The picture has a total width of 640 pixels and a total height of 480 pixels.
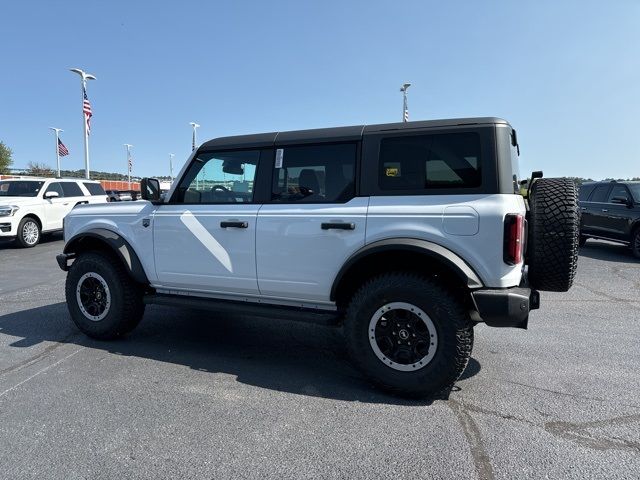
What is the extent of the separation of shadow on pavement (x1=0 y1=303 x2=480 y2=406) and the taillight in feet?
4.03

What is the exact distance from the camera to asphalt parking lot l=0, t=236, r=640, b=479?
7.80 feet

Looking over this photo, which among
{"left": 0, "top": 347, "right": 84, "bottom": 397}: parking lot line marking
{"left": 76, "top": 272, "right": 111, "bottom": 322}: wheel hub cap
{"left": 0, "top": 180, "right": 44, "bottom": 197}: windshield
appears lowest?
{"left": 0, "top": 347, "right": 84, "bottom": 397}: parking lot line marking

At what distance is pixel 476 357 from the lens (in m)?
3.96

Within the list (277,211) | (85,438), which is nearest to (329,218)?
(277,211)

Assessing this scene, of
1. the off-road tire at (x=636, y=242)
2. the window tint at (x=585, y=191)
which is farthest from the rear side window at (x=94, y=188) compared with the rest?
the off-road tire at (x=636, y=242)

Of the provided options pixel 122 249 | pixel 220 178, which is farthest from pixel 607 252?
pixel 122 249

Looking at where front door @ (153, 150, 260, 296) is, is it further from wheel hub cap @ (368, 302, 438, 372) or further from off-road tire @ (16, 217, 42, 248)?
off-road tire @ (16, 217, 42, 248)

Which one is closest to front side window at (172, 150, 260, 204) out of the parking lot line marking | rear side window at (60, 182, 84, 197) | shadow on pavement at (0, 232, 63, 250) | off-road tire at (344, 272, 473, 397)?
off-road tire at (344, 272, 473, 397)

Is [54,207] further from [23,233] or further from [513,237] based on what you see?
[513,237]

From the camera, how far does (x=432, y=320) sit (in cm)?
306

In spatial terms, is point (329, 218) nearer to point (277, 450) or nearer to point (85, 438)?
point (277, 450)

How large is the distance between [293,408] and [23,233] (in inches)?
468

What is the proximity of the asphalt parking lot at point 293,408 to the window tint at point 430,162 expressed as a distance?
1.65 metres

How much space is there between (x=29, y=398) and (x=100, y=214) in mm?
2008
